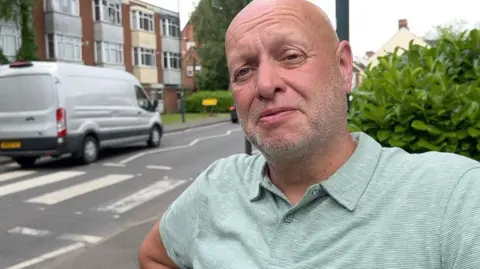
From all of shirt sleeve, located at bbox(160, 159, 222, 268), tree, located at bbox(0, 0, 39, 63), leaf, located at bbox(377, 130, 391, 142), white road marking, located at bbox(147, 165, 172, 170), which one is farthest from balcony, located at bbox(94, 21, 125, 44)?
shirt sleeve, located at bbox(160, 159, 222, 268)

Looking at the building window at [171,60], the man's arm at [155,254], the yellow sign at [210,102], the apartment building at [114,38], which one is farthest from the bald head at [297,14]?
the building window at [171,60]

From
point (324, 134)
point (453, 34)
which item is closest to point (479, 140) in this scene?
point (453, 34)

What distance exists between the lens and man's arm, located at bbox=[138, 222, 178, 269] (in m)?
1.82

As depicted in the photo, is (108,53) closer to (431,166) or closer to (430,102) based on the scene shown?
(430,102)

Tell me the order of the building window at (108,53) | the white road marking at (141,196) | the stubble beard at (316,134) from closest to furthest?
the stubble beard at (316,134) < the white road marking at (141,196) < the building window at (108,53)

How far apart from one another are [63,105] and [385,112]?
953 centimetres

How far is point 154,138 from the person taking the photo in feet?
49.6

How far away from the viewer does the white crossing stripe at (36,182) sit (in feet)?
28.7

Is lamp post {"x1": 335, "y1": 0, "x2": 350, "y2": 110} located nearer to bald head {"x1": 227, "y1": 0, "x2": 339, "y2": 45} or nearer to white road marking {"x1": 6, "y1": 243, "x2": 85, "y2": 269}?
bald head {"x1": 227, "y1": 0, "x2": 339, "y2": 45}

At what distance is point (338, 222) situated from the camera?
132 centimetres

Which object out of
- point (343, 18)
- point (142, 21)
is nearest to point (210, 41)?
point (142, 21)

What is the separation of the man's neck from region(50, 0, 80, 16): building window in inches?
1150

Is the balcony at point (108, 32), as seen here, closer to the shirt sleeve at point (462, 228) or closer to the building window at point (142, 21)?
the building window at point (142, 21)

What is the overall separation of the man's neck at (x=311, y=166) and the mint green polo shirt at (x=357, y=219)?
35 mm
